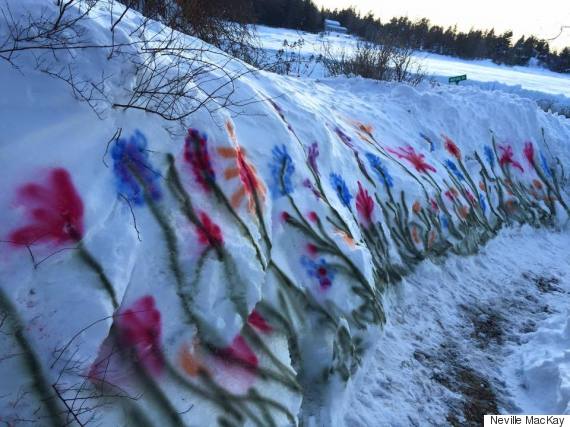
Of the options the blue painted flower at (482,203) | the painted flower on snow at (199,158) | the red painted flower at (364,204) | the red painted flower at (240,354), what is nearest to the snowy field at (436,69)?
the blue painted flower at (482,203)

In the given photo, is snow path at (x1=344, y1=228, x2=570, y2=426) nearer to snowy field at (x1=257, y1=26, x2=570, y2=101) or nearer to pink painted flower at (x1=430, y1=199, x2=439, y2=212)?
pink painted flower at (x1=430, y1=199, x2=439, y2=212)

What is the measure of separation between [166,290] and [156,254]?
0.21m

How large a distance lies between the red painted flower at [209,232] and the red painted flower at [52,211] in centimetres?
73

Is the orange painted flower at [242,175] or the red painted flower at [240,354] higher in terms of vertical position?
the orange painted flower at [242,175]

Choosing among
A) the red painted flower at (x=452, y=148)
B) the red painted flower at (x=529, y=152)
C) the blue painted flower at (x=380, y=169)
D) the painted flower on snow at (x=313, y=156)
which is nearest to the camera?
the painted flower on snow at (x=313, y=156)

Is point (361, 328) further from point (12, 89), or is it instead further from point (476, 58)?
point (476, 58)

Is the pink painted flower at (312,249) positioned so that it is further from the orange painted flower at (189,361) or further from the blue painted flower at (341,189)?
the orange painted flower at (189,361)

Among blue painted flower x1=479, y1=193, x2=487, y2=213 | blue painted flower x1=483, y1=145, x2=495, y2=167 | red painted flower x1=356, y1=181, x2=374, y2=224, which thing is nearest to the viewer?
red painted flower x1=356, y1=181, x2=374, y2=224

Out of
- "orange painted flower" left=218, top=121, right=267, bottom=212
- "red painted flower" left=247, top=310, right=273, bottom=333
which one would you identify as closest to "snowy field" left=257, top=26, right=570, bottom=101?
"orange painted flower" left=218, top=121, right=267, bottom=212

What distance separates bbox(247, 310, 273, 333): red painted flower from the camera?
9.61 ft

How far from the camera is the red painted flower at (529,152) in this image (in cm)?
896

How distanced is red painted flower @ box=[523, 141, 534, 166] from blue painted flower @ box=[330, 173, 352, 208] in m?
5.80

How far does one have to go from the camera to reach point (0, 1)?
2.50m

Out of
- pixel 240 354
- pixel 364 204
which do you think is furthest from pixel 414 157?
pixel 240 354
